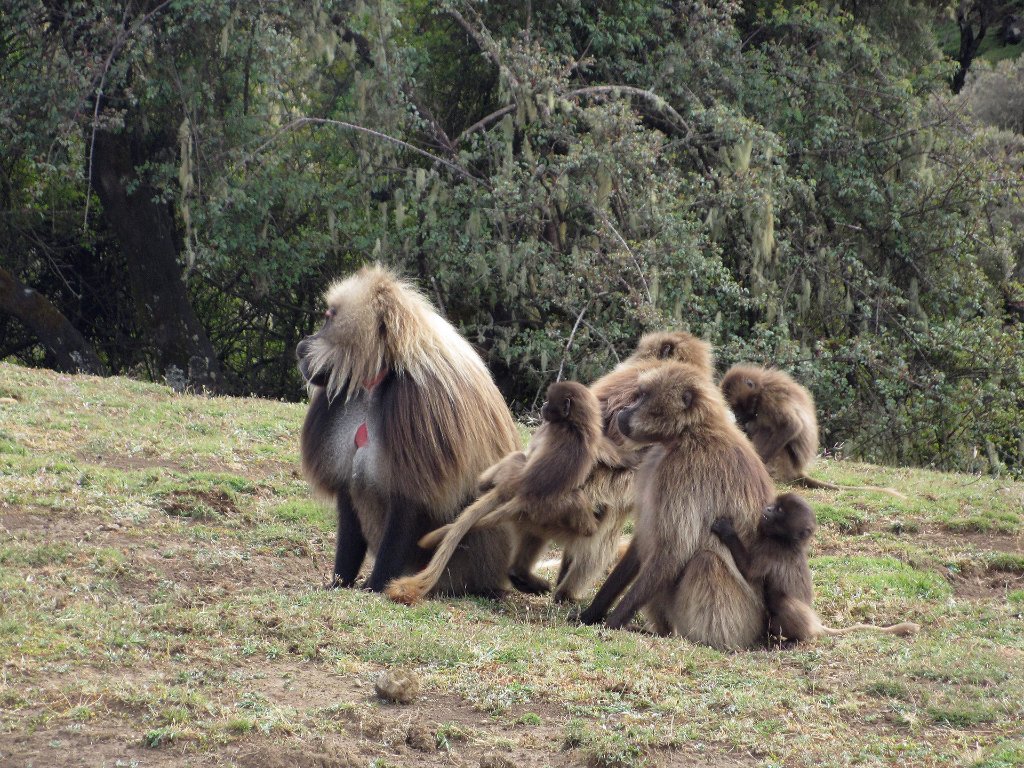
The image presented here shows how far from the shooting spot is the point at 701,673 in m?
5.01

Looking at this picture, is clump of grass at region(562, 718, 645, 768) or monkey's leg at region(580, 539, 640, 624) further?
monkey's leg at region(580, 539, 640, 624)

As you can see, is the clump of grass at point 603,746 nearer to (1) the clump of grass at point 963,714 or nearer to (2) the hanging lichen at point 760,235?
(1) the clump of grass at point 963,714

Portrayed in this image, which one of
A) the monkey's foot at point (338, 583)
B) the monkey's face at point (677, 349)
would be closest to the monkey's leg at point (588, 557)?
the monkey's foot at point (338, 583)

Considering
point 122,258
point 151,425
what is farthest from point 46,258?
point 151,425

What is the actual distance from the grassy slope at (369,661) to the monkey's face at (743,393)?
1.06m

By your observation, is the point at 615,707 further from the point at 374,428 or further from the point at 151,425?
the point at 151,425

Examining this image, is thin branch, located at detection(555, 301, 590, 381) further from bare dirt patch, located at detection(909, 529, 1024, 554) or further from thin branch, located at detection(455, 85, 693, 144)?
bare dirt patch, located at detection(909, 529, 1024, 554)

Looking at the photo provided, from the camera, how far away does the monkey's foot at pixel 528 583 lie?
681 cm

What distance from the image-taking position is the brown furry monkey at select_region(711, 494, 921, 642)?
561 cm

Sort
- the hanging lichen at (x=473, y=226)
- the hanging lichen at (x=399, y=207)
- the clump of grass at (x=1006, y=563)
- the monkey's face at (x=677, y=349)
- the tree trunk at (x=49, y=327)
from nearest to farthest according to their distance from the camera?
the monkey's face at (x=677, y=349)
the clump of grass at (x=1006, y=563)
the hanging lichen at (x=473, y=226)
the hanging lichen at (x=399, y=207)
the tree trunk at (x=49, y=327)

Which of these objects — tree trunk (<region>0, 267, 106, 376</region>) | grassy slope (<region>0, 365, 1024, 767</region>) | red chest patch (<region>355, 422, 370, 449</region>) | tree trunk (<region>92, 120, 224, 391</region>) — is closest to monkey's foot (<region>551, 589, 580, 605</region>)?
A: grassy slope (<region>0, 365, 1024, 767</region>)

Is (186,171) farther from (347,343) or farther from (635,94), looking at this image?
(347,343)

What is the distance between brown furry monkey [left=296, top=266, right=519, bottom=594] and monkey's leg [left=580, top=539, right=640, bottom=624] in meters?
0.69

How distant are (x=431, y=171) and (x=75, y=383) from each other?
487 centimetres
